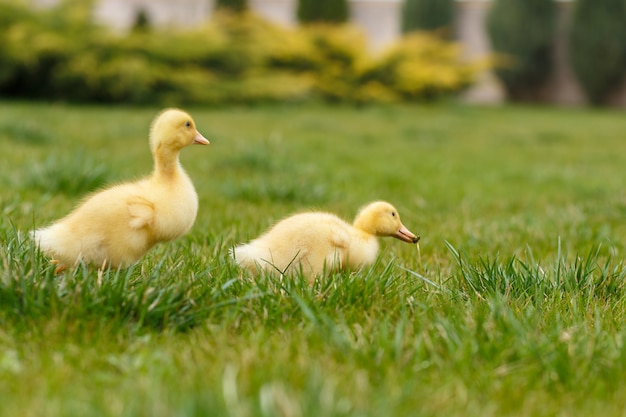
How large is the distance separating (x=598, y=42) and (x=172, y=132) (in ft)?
67.6

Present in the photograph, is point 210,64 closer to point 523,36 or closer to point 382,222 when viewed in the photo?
point 523,36

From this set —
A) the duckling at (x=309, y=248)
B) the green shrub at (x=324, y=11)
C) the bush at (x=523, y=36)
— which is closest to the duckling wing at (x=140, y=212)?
the duckling at (x=309, y=248)

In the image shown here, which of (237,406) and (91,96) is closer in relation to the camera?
(237,406)

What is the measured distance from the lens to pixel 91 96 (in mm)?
12375

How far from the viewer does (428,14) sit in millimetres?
21609

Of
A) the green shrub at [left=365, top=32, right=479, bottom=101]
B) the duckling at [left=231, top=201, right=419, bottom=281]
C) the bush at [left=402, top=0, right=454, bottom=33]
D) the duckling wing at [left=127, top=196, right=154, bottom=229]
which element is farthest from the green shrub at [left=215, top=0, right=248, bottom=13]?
the duckling wing at [left=127, top=196, right=154, bottom=229]

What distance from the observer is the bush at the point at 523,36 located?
21.0 m

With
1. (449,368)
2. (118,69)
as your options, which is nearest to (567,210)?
(449,368)

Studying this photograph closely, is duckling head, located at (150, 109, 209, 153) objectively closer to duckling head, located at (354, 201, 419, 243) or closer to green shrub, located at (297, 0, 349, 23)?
duckling head, located at (354, 201, 419, 243)

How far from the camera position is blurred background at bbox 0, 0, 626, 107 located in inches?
480

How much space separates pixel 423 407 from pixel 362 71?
49.5 feet

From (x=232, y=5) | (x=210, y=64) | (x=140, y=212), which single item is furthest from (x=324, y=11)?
(x=140, y=212)

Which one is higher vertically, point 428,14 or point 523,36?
point 428,14

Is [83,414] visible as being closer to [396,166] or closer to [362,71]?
[396,166]
